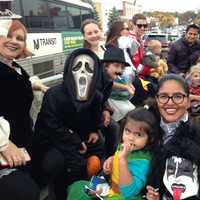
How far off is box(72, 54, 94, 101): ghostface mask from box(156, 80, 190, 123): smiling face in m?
0.68

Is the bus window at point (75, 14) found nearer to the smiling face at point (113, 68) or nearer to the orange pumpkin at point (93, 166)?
the smiling face at point (113, 68)

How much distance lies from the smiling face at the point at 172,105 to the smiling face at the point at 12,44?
3.48ft

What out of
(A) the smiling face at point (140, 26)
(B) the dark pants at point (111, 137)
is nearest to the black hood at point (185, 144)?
(B) the dark pants at point (111, 137)

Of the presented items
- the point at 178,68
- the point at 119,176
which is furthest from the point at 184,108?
the point at 178,68

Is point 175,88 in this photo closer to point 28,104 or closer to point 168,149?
point 168,149

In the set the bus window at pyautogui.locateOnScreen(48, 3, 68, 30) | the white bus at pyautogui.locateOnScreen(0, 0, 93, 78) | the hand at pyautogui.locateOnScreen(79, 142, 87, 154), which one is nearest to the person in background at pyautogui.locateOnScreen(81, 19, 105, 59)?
the hand at pyautogui.locateOnScreen(79, 142, 87, 154)

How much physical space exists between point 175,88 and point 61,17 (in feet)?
37.3

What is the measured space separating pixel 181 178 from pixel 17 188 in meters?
1.02

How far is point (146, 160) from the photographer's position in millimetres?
2656

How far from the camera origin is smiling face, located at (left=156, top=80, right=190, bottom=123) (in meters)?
2.70

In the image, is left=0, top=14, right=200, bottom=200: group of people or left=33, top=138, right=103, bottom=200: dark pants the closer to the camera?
left=0, top=14, right=200, bottom=200: group of people

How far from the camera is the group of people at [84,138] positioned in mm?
2496

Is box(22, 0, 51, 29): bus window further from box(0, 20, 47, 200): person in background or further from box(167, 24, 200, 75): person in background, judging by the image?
box(0, 20, 47, 200): person in background

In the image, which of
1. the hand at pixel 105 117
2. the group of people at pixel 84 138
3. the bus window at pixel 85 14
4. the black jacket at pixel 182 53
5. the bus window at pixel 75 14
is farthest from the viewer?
the bus window at pixel 85 14
